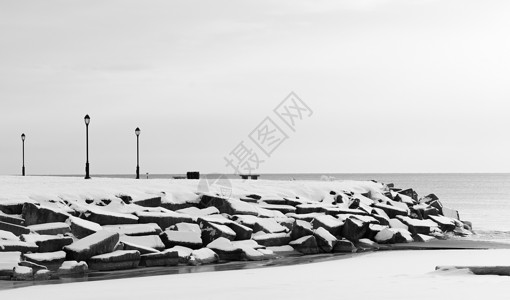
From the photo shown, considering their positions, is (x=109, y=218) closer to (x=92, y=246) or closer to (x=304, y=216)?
(x=92, y=246)

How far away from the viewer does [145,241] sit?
16391 millimetres

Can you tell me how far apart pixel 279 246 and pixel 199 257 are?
2.98 m

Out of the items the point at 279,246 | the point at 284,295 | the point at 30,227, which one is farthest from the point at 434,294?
the point at 30,227

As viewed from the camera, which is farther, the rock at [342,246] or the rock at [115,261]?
the rock at [342,246]

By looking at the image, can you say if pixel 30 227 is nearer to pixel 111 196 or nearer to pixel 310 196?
pixel 111 196

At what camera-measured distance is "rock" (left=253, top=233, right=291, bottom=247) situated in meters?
18.3

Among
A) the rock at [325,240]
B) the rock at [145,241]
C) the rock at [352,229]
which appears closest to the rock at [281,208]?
the rock at [352,229]

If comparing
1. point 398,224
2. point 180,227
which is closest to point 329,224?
point 398,224

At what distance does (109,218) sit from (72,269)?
3450 mm

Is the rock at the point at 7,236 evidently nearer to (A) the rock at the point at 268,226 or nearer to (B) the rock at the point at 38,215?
(B) the rock at the point at 38,215

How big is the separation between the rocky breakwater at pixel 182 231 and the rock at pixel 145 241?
3cm

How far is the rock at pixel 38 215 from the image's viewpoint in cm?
1694

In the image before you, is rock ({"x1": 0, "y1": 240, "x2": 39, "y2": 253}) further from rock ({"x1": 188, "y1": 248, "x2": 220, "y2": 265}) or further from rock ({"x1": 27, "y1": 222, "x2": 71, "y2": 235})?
rock ({"x1": 188, "y1": 248, "x2": 220, "y2": 265})

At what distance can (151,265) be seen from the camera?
15.5 m
